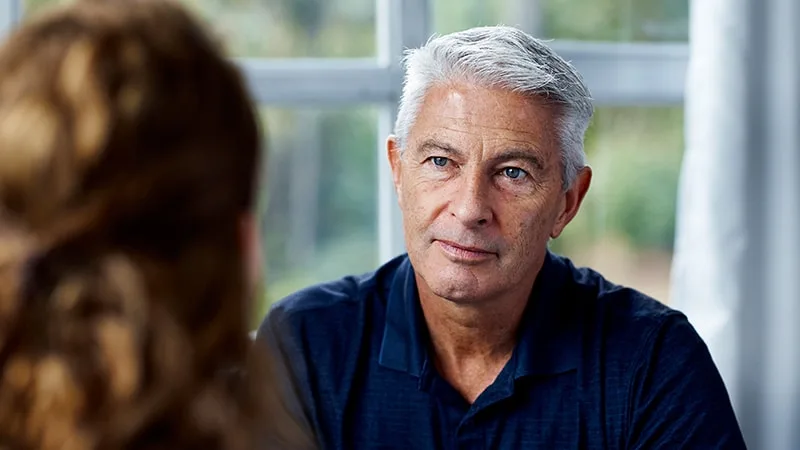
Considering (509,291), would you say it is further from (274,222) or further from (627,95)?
(627,95)

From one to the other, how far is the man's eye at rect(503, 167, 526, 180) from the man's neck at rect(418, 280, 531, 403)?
0.61 ft

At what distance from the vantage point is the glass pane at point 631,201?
283cm

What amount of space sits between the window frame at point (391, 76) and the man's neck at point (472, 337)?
0.79m

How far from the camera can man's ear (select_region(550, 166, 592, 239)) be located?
1.82 metres

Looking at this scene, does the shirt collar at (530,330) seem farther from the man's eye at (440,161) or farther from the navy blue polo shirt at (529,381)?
the man's eye at (440,161)

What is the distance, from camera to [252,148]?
79 centimetres

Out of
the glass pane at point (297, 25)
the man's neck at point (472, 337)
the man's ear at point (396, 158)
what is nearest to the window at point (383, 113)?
the glass pane at point (297, 25)

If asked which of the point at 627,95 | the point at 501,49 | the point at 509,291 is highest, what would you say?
the point at 501,49

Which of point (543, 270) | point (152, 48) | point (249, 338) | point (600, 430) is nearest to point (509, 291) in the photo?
point (543, 270)

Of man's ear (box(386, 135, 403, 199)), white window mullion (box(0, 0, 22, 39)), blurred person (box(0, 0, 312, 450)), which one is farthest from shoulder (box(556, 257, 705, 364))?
white window mullion (box(0, 0, 22, 39))

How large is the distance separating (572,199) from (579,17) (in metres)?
1.07

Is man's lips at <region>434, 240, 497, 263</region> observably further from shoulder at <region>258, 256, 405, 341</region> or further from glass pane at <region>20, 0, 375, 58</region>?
glass pane at <region>20, 0, 375, 58</region>

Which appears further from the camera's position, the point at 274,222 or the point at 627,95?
the point at 627,95

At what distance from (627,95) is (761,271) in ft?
1.87
